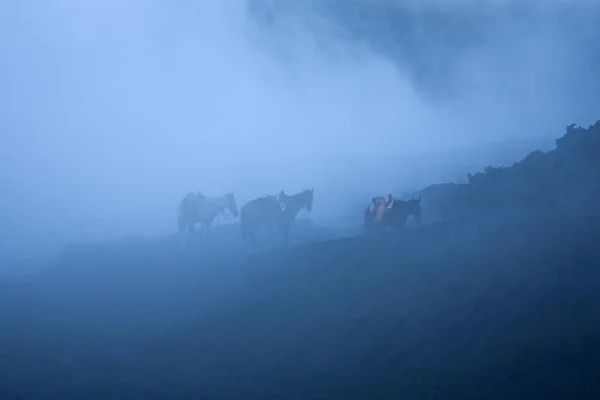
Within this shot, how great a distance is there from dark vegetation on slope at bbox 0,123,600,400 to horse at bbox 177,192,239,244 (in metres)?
3.40

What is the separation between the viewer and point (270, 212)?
2627 cm

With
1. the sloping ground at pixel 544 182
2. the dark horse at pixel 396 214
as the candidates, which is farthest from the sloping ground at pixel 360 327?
the dark horse at pixel 396 214

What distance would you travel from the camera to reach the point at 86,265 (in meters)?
29.2

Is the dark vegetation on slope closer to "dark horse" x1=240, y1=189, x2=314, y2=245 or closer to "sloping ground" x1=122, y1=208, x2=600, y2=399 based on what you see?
"sloping ground" x1=122, y1=208, x2=600, y2=399

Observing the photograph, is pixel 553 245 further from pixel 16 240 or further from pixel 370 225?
pixel 16 240

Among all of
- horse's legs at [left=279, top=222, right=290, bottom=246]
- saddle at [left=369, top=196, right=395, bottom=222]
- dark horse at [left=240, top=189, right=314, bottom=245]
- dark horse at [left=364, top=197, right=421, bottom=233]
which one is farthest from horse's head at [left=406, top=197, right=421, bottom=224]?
horse's legs at [left=279, top=222, right=290, bottom=246]

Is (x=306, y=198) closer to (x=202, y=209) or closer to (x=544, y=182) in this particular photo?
(x=202, y=209)

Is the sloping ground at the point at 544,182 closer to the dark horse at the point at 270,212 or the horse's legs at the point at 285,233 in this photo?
the dark horse at the point at 270,212

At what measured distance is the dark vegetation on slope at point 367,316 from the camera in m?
12.7

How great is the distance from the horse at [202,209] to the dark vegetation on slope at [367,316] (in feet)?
11.2

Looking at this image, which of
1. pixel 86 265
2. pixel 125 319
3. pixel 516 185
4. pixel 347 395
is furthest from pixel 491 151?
pixel 347 395

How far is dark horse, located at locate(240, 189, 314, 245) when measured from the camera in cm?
2628

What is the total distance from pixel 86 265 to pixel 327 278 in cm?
1497

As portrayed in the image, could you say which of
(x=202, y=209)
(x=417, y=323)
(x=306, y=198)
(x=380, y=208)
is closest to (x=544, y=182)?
(x=380, y=208)
